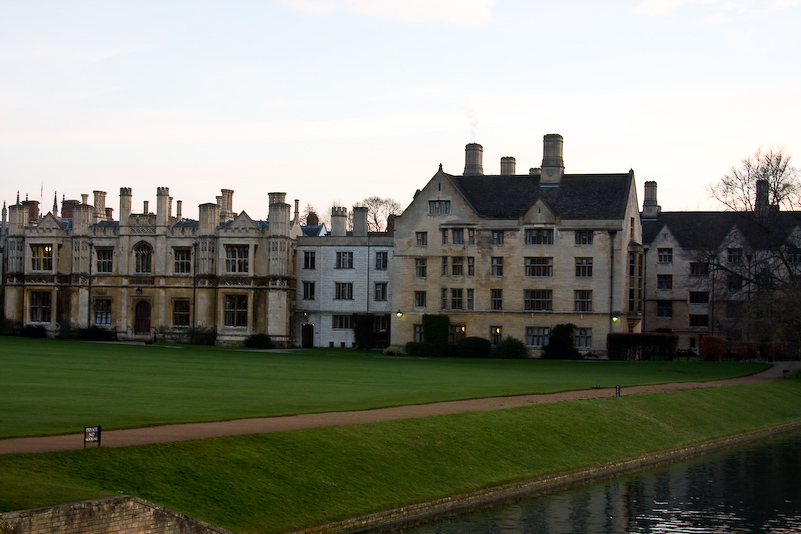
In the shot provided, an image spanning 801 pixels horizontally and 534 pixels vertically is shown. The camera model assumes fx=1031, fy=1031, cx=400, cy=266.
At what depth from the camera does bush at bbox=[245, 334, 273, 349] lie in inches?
2653

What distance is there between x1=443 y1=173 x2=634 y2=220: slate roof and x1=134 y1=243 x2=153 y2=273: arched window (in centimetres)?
2130

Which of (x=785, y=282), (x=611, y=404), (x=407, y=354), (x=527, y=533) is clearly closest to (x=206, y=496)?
(x=527, y=533)

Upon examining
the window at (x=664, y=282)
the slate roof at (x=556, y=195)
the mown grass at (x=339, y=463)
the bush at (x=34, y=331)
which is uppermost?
the slate roof at (x=556, y=195)

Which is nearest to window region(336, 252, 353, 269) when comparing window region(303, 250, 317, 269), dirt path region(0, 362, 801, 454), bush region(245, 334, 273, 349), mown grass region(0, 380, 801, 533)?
window region(303, 250, 317, 269)

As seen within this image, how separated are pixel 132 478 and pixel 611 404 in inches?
797

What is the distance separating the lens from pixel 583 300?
212 feet

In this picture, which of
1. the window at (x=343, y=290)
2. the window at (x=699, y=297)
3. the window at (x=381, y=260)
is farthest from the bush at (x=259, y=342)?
the window at (x=699, y=297)

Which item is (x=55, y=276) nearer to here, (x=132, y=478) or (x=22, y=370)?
(x=22, y=370)

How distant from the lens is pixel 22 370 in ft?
119

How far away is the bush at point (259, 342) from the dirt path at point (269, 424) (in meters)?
33.2

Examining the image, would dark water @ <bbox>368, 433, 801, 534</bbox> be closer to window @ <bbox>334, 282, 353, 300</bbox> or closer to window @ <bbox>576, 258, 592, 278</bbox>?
window @ <bbox>576, 258, 592, 278</bbox>

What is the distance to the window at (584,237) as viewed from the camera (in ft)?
211

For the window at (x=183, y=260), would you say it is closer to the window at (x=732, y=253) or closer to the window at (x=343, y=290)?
the window at (x=343, y=290)

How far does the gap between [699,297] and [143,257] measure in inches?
1610
